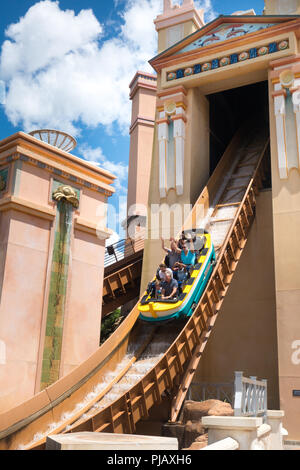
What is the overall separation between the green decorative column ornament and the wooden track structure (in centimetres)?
71

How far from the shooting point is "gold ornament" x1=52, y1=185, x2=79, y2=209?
9.52 m

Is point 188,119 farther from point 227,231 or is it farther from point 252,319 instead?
point 252,319

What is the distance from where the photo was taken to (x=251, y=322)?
564 inches

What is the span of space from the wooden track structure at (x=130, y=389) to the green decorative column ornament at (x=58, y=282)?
2.33 feet

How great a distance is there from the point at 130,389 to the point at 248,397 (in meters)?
2.15

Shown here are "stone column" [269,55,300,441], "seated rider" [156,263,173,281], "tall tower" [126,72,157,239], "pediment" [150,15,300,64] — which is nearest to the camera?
"seated rider" [156,263,173,281]

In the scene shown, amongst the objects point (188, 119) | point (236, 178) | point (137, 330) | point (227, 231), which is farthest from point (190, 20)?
point (137, 330)

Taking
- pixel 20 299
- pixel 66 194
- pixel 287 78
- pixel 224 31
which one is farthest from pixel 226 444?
pixel 224 31

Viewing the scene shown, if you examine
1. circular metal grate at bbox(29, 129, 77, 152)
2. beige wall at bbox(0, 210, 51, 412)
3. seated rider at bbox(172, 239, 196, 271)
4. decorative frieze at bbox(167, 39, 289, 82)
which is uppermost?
decorative frieze at bbox(167, 39, 289, 82)

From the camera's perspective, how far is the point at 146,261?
15.1 meters

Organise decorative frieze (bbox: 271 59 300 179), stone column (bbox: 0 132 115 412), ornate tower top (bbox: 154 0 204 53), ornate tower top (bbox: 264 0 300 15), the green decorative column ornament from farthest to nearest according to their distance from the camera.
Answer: ornate tower top (bbox: 154 0 204 53) → ornate tower top (bbox: 264 0 300 15) → decorative frieze (bbox: 271 59 300 179) → the green decorative column ornament → stone column (bbox: 0 132 115 412)

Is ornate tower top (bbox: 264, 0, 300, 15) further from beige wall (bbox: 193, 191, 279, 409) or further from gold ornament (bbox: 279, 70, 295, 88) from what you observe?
beige wall (bbox: 193, 191, 279, 409)

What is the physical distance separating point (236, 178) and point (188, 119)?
261cm

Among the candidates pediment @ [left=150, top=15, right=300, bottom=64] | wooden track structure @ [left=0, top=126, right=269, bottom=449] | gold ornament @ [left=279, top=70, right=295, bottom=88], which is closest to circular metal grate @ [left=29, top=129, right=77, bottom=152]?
wooden track structure @ [left=0, top=126, right=269, bottom=449]
